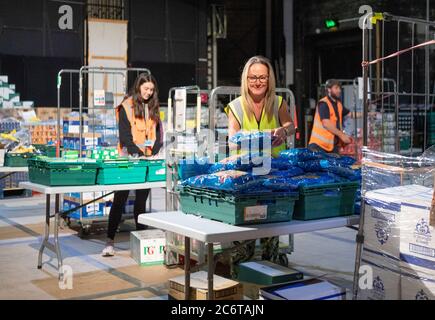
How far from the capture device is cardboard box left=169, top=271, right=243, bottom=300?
131 inches

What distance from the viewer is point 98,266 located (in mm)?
4969

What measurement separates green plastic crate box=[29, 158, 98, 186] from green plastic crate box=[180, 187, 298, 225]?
65.6 inches

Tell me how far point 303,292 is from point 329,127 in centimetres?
446

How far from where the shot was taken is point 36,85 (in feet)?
43.3

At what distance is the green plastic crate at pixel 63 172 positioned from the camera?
14.6 ft

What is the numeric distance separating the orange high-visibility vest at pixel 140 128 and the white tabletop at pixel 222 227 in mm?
2540

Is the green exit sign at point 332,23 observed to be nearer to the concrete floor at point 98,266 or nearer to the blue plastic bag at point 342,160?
the concrete floor at point 98,266

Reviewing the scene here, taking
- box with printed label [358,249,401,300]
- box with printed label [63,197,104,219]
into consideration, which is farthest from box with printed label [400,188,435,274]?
box with printed label [63,197,104,219]

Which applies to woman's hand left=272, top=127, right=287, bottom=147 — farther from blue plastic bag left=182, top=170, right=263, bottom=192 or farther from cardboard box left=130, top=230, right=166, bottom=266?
cardboard box left=130, top=230, right=166, bottom=266
